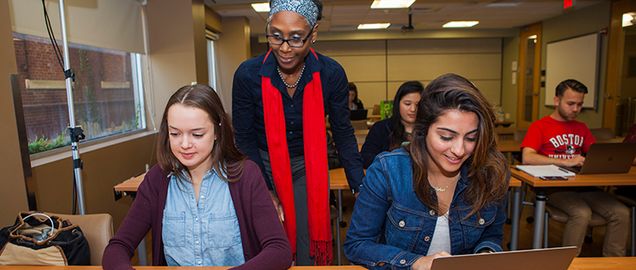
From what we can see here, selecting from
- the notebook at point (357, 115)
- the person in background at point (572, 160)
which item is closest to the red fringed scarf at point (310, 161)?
the person in background at point (572, 160)

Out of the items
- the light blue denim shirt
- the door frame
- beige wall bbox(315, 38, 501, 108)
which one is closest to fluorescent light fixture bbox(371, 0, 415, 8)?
beige wall bbox(315, 38, 501, 108)

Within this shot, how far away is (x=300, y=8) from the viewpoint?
1510mm

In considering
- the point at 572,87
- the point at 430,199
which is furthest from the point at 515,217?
the point at 430,199

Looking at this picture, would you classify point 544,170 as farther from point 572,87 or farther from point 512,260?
point 512,260

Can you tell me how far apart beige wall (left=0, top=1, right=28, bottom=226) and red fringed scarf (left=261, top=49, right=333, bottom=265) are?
4.22 feet

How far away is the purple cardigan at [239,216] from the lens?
1212 mm

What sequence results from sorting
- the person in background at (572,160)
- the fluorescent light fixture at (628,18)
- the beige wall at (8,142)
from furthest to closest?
the fluorescent light fixture at (628,18) < the person in background at (572,160) < the beige wall at (8,142)

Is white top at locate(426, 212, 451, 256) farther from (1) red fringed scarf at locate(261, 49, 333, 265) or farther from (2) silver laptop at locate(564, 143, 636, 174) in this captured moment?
(2) silver laptop at locate(564, 143, 636, 174)

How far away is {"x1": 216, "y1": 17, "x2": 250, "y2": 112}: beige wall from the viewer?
6891 millimetres

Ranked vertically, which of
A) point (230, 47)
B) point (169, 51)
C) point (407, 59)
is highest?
point (230, 47)

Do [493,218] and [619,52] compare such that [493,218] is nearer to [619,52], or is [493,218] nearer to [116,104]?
[116,104]

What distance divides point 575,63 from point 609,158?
185 inches

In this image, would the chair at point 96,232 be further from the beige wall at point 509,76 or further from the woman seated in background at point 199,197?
the beige wall at point 509,76

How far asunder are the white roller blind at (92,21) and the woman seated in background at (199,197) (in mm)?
1786
